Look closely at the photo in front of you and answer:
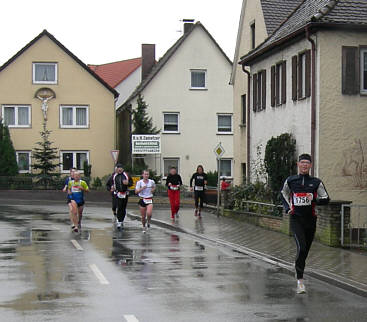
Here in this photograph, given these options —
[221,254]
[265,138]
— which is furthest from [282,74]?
[221,254]

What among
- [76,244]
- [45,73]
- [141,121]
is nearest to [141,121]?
[141,121]

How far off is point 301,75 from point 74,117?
27618mm

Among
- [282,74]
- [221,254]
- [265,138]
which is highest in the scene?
[282,74]

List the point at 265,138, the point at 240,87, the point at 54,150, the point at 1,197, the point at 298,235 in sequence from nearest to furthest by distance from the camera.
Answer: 1. the point at 298,235
2. the point at 265,138
3. the point at 240,87
4. the point at 1,197
5. the point at 54,150

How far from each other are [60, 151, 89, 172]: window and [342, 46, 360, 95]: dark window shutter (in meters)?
29.4

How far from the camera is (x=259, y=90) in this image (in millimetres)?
28062

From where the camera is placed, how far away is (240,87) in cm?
3450

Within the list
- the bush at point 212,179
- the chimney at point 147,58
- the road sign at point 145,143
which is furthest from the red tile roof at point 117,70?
the road sign at point 145,143

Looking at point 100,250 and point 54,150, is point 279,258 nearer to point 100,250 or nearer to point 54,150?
point 100,250

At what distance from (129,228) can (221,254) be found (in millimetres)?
7294

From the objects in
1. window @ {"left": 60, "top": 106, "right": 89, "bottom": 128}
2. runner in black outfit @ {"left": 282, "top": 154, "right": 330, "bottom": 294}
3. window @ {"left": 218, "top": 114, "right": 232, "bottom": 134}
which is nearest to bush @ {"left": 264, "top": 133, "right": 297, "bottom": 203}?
runner in black outfit @ {"left": 282, "top": 154, "right": 330, "bottom": 294}

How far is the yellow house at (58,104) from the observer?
157 feet

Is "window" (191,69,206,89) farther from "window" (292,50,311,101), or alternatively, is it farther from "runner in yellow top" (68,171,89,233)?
"runner in yellow top" (68,171,89,233)

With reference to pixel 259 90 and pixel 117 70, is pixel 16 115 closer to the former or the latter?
pixel 117 70
